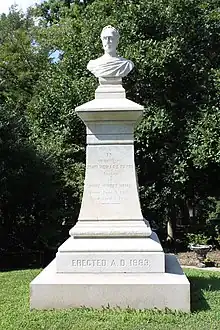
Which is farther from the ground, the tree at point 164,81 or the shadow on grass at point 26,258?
the tree at point 164,81

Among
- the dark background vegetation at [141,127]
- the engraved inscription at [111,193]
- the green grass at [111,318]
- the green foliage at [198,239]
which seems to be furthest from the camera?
the green foliage at [198,239]

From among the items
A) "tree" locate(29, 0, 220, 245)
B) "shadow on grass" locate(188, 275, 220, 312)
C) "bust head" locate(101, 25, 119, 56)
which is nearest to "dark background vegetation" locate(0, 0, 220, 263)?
"tree" locate(29, 0, 220, 245)

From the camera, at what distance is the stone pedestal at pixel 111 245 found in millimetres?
5492

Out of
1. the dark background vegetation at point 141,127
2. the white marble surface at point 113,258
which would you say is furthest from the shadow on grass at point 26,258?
the white marble surface at point 113,258

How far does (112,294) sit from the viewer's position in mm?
5496

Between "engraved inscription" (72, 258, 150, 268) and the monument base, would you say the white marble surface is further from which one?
the monument base

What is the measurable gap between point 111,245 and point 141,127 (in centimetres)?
697

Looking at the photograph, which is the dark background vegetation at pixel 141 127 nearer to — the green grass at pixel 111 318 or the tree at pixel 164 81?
the tree at pixel 164 81

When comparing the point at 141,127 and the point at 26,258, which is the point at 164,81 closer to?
the point at 141,127

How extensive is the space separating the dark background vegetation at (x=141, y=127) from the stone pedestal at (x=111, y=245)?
5.56 m

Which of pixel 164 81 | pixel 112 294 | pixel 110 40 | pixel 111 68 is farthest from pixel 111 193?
pixel 164 81

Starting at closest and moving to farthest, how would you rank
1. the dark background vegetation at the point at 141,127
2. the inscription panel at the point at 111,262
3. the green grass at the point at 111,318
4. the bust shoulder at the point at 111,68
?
the green grass at the point at 111,318, the inscription panel at the point at 111,262, the bust shoulder at the point at 111,68, the dark background vegetation at the point at 141,127

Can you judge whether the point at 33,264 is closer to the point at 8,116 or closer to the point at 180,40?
the point at 8,116

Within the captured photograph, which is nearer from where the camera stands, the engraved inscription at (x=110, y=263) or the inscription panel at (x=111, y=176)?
the engraved inscription at (x=110, y=263)
